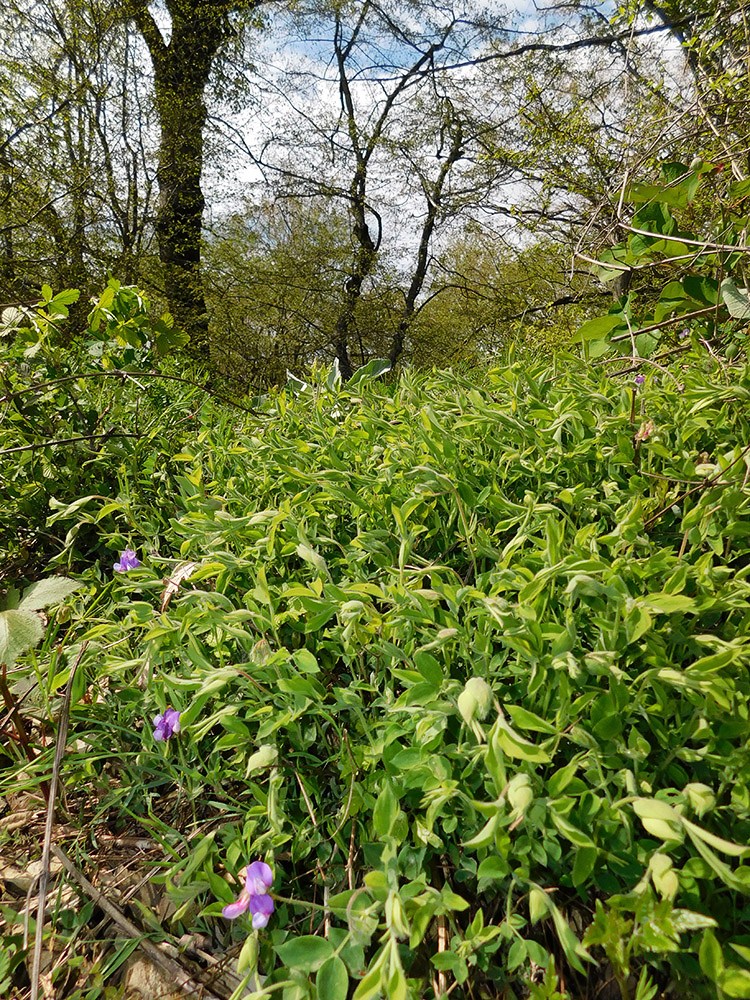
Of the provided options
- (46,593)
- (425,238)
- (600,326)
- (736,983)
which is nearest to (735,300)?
(600,326)

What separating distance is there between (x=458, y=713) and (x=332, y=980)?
309mm

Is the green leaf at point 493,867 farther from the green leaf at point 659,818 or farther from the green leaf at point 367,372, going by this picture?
the green leaf at point 367,372

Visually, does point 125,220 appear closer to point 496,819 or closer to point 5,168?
point 5,168

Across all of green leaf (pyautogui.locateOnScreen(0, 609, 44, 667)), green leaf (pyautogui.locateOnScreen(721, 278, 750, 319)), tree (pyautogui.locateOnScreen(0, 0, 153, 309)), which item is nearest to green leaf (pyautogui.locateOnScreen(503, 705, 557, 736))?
green leaf (pyautogui.locateOnScreen(0, 609, 44, 667))

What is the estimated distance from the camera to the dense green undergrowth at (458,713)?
651 mm

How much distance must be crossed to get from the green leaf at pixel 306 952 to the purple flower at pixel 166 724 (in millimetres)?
354

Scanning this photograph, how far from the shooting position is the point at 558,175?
5.43 metres

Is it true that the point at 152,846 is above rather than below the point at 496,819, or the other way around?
below

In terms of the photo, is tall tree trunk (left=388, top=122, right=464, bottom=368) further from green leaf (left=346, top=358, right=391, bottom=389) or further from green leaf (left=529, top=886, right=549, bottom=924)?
green leaf (left=529, top=886, right=549, bottom=924)

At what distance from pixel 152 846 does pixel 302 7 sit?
13833 mm

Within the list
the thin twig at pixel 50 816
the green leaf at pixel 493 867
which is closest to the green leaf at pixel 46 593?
the thin twig at pixel 50 816

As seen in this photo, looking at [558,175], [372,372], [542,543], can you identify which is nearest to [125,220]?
[558,175]

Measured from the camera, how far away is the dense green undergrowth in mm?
651

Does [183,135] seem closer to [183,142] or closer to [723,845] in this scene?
[183,142]
